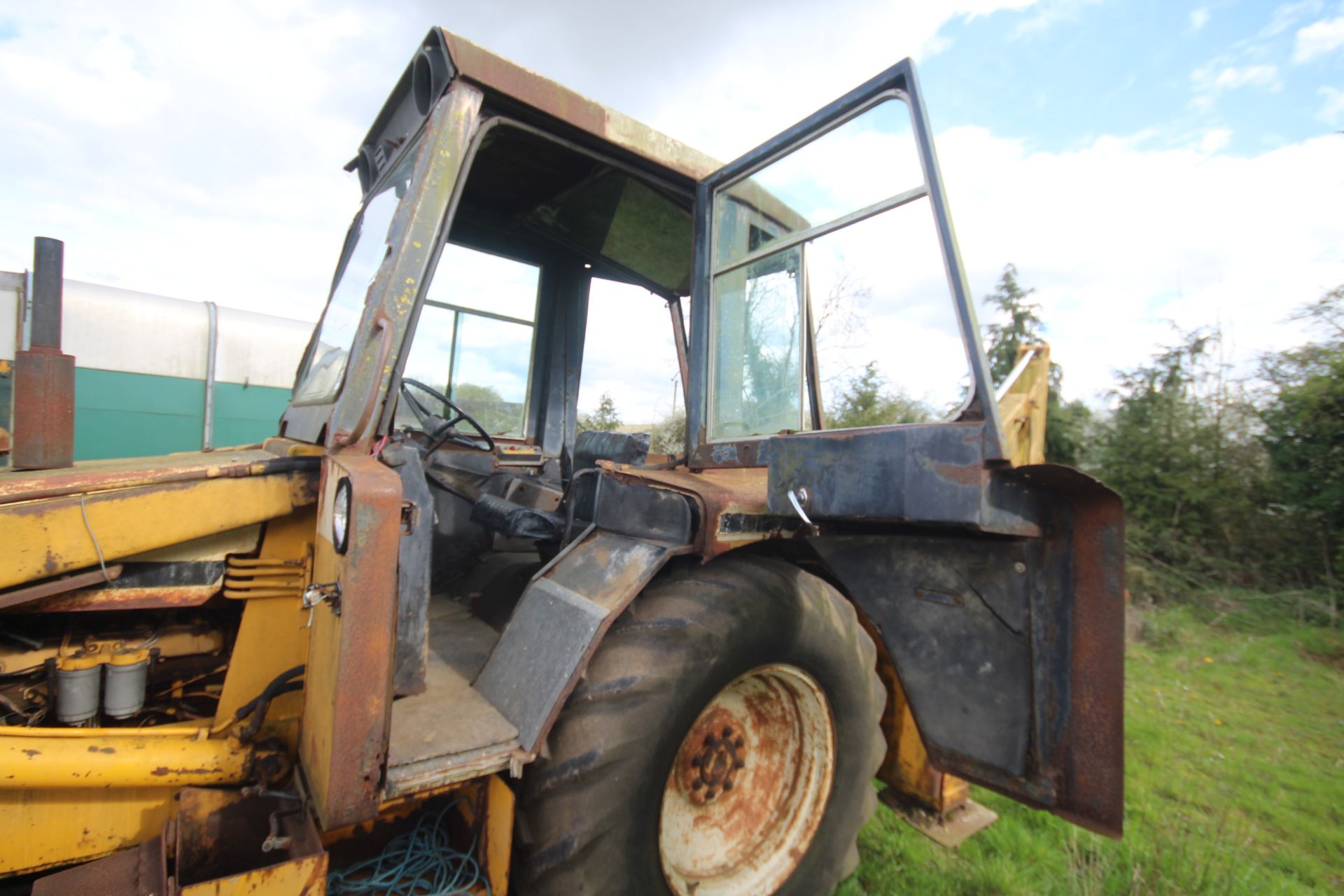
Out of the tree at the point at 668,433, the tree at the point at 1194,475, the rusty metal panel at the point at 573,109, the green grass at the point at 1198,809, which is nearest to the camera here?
the rusty metal panel at the point at 573,109

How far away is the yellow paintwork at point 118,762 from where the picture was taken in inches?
57.2

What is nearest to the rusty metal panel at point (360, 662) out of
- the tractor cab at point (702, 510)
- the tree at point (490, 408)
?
the tractor cab at point (702, 510)

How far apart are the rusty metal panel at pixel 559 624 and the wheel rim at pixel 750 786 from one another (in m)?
0.46

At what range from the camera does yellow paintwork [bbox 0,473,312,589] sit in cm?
147

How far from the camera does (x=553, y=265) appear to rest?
3.53m

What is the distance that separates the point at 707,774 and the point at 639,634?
Answer: 1.85ft

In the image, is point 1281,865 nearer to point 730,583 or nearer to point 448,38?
point 730,583

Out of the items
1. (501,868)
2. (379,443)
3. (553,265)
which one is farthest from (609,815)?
(553,265)

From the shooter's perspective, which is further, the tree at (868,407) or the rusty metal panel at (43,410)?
the tree at (868,407)

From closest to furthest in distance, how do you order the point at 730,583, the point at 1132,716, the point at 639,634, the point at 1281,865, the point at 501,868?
1. the point at 501,868
2. the point at 639,634
3. the point at 730,583
4. the point at 1281,865
5. the point at 1132,716

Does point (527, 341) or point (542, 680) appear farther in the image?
point (527, 341)

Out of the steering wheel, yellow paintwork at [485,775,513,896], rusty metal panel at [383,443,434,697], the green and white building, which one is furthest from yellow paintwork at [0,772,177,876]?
the green and white building

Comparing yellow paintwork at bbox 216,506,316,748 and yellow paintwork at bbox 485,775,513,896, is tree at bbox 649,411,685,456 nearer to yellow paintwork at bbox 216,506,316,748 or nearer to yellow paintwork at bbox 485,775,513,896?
yellow paintwork at bbox 216,506,316,748

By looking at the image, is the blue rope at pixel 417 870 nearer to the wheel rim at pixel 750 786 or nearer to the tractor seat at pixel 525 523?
the wheel rim at pixel 750 786
